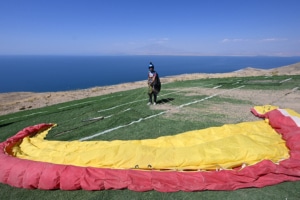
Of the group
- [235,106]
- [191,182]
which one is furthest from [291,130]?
[235,106]

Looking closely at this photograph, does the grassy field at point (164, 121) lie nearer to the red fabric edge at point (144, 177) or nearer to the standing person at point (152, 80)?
the red fabric edge at point (144, 177)

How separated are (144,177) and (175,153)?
1072 millimetres

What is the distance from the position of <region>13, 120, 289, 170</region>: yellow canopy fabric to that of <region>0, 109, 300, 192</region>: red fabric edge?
0.35 meters

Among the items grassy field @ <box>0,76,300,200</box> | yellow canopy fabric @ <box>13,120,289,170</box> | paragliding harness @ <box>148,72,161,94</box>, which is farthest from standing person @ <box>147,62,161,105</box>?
yellow canopy fabric @ <box>13,120,289,170</box>

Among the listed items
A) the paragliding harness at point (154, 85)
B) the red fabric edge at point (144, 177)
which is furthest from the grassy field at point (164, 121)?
the paragliding harness at point (154, 85)

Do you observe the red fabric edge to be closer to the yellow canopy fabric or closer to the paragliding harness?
the yellow canopy fabric

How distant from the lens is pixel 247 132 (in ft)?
23.8

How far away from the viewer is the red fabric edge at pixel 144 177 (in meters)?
4.67

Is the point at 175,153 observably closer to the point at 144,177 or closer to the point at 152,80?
the point at 144,177

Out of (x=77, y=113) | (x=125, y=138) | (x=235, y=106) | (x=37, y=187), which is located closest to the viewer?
(x=37, y=187)

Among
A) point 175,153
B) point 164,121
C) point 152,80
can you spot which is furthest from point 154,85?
point 175,153

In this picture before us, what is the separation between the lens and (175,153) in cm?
566

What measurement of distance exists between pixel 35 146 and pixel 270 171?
236 inches

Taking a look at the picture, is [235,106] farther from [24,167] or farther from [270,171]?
[24,167]
